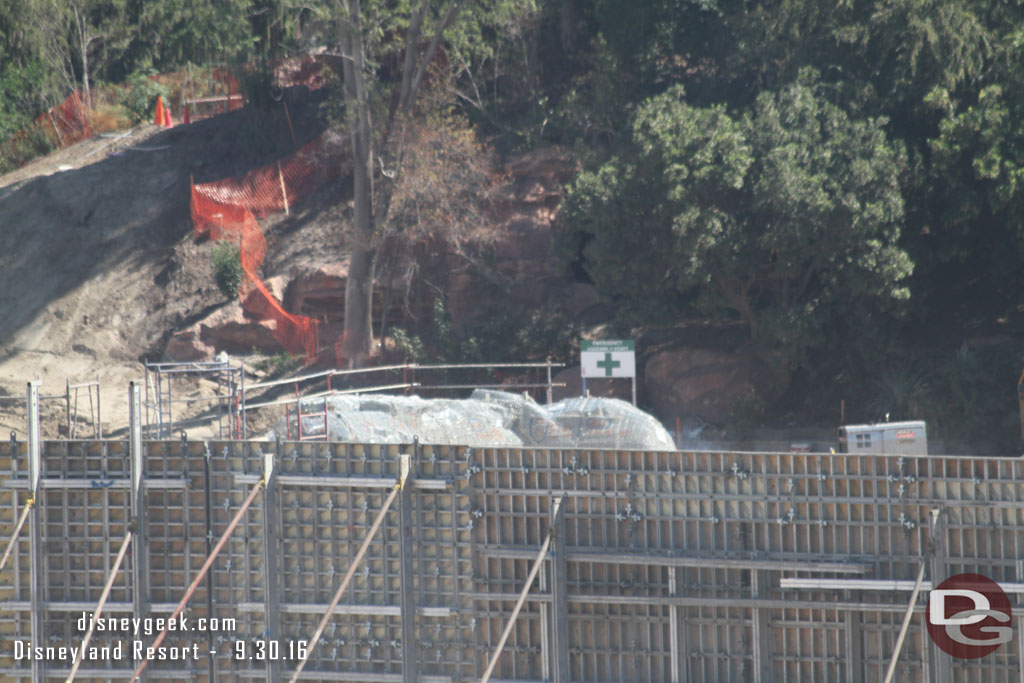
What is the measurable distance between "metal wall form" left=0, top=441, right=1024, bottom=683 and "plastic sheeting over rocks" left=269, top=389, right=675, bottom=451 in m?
5.55

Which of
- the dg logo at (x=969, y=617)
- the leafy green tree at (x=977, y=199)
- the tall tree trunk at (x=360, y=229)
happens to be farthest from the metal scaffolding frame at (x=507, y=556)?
the tall tree trunk at (x=360, y=229)

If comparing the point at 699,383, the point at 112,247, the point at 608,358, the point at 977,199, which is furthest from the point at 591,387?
the point at 112,247

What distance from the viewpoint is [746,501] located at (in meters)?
10.6

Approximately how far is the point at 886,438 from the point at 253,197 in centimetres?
2180

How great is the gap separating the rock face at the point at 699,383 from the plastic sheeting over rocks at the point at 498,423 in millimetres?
6978

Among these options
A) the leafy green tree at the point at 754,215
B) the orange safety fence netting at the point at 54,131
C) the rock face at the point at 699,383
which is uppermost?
the orange safety fence netting at the point at 54,131

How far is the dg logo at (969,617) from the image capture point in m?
9.94

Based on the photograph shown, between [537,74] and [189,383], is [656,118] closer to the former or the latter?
[537,74]

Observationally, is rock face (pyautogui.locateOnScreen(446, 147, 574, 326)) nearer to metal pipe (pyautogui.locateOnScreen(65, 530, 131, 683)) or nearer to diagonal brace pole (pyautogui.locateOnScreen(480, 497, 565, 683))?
diagonal brace pole (pyautogui.locateOnScreen(480, 497, 565, 683))

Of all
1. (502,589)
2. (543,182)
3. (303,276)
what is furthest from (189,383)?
(502,589)

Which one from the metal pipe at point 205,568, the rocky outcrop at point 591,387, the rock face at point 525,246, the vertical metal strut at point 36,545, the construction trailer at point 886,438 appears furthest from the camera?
the rock face at point 525,246

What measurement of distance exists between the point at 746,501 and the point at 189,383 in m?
20.8

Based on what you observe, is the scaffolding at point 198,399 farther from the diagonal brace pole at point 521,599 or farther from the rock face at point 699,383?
the rock face at point 699,383

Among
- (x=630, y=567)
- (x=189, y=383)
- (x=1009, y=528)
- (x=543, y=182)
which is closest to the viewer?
(x=1009, y=528)
